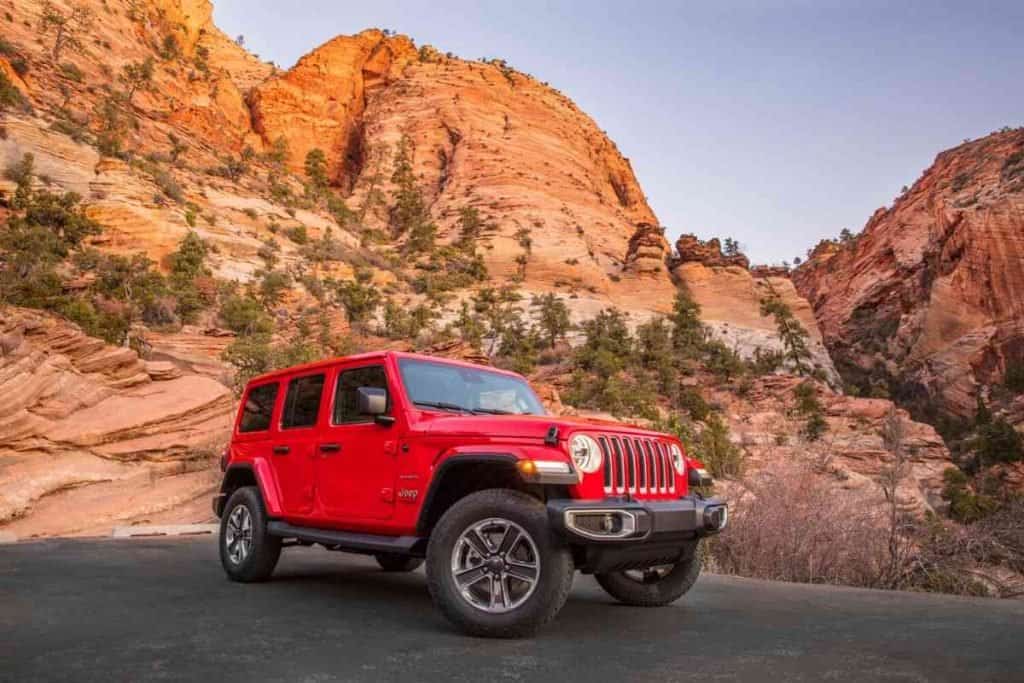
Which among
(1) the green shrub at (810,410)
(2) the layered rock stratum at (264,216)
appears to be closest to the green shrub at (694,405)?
(2) the layered rock stratum at (264,216)

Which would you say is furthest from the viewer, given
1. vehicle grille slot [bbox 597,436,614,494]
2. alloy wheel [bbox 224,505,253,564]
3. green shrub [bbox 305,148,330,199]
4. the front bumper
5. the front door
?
green shrub [bbox 305,148,330,199]

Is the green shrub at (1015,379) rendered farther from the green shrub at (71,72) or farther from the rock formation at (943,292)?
the green shrub at (71,72)

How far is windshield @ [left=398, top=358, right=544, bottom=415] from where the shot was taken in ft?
19.1

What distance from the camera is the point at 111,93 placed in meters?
57.9

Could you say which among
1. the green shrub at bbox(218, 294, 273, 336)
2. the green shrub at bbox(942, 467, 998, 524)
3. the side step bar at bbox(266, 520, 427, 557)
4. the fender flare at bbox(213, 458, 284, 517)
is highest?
the green shrub at bbox(218, 294, 273, 336)

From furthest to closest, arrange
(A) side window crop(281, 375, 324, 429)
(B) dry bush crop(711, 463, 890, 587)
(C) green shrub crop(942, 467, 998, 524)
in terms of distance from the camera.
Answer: (C) green shrub crop(942, 467, 998, 524), (B) dry bush crop(711, 463, 890, 587), (A) side window crop(281, 375, 324, 429)

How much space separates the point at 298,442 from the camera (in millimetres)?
6504

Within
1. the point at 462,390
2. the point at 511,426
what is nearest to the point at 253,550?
the point at 462,390

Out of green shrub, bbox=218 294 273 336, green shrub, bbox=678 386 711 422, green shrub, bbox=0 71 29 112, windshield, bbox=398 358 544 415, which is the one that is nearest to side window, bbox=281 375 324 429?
windshield, bbox=398 358 544 415

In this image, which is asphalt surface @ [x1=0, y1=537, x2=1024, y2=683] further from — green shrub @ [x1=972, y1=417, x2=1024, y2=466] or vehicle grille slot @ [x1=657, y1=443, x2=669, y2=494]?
green shrub @ [x1=972, y1=417, x2=1024, y2=466]

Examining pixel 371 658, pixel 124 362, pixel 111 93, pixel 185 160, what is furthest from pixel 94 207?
pixel 371 658

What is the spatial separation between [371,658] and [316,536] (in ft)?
6.82

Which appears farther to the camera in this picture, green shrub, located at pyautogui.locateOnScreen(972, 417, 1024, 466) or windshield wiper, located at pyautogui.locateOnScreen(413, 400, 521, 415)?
green shrub, located at pyautogui.locateOnScreen(972, 417, 1024, 466)

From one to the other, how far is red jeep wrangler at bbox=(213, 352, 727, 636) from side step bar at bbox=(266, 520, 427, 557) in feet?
0.04
